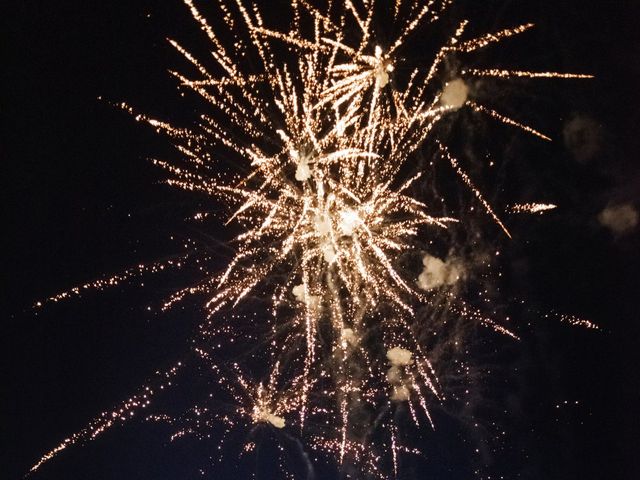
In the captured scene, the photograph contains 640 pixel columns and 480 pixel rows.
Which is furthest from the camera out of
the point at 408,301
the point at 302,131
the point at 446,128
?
the point at 408,301

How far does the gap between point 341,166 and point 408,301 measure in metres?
2.02

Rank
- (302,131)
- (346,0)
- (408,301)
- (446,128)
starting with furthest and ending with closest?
(408,301) < (446,128) < (302,131) < (346,0)

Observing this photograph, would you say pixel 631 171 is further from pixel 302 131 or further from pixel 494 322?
pixel 302 131

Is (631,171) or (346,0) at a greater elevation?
(346,0)

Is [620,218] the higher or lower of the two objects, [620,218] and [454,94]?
the lower

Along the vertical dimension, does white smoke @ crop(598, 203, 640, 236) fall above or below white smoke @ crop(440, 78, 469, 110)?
below

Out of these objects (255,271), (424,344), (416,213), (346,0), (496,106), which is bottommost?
(424,344)

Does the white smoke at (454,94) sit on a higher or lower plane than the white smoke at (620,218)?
higher

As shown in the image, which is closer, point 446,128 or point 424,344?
point 446,128

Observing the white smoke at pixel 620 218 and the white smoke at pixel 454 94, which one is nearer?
the white smoke at pixel 454 94

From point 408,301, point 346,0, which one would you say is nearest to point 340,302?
point 408,301

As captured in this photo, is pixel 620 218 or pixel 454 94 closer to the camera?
pixel 454 94

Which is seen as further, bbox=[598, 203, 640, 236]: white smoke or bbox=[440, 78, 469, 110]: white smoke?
bbox=[598, 203, 640, 236]: white smoke

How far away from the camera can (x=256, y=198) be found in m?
6.00
